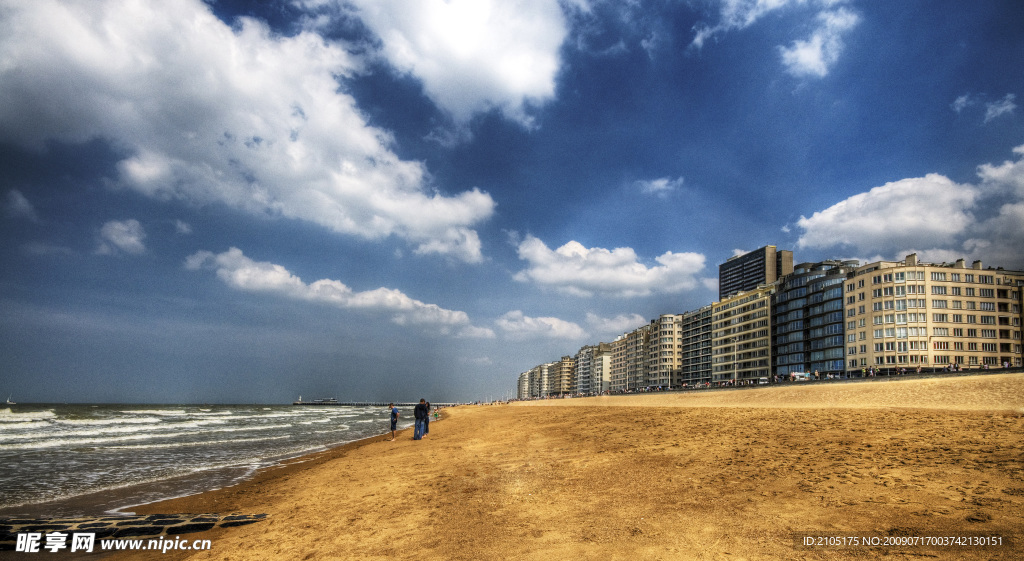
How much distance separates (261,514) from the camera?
10500 mm

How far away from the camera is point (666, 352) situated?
5797 inches

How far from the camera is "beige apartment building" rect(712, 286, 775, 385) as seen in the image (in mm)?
103938

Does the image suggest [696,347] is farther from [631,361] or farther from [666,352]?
[631,361]

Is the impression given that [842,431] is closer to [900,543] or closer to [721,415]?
[721,415]

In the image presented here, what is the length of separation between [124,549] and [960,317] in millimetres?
101745

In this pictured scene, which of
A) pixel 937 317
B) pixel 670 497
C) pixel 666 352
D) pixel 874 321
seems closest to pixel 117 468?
pixel 670 497

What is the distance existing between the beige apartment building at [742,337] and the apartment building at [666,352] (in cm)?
2424

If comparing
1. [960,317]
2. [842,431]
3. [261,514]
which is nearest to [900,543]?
[842,431]

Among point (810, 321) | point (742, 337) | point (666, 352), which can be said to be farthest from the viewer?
point (666, 352)

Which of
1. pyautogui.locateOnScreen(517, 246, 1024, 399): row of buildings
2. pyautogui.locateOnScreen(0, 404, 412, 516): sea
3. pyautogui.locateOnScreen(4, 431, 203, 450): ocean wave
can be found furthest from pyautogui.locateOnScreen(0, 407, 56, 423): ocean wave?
pyautogui.locateOnScreen(517, 246, 1024, 399): row of buildings

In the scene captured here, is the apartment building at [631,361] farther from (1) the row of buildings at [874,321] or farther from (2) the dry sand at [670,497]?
(2) the dry sand at [670,497]

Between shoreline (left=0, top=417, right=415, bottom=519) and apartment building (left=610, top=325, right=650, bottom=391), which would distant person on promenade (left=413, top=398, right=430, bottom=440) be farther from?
apartment building (left=610, top=325, right=650, bottom=391)

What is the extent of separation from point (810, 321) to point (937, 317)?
20475 mm

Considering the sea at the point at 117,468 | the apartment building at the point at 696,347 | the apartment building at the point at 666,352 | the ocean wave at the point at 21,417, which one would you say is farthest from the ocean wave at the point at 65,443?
the apartment building at the point at 666,352
